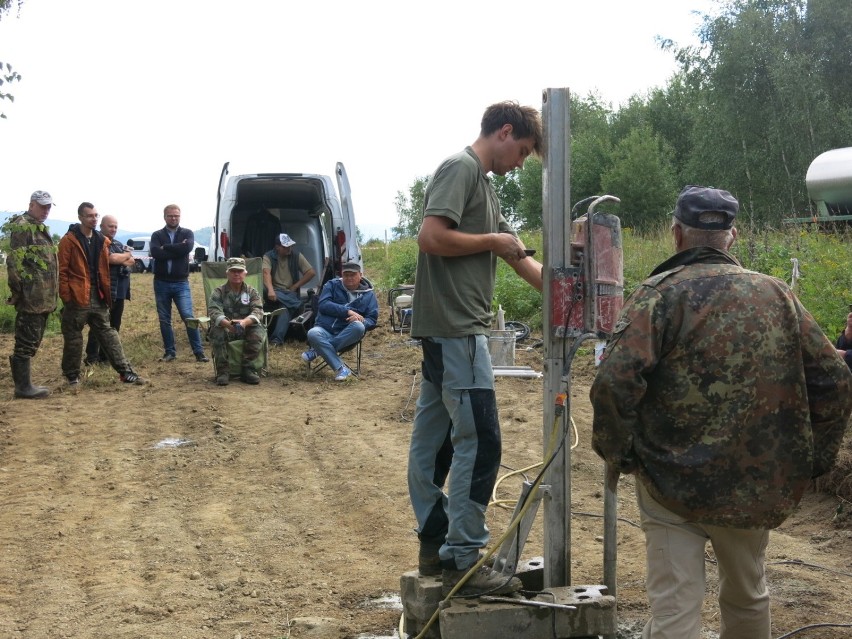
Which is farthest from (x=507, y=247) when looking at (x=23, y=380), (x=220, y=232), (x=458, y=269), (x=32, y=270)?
(x=220, y=232)

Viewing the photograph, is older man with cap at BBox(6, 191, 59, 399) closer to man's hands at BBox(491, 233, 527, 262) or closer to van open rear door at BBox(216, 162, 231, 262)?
van open rear door at BBox(216, 162, 231, 262)

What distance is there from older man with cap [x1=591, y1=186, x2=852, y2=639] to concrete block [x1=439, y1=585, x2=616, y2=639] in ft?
1.87

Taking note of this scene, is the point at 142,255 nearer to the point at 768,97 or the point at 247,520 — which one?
the point at 768,97

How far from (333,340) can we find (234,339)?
1.05 m

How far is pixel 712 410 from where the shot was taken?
286cm

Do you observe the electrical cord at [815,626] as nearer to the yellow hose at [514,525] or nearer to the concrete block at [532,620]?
the concrete block at [532,620]

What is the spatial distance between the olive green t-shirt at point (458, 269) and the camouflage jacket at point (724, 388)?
87 centimetres

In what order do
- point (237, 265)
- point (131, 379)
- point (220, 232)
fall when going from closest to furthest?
point (131, 379) < point (237, 265) < point (220, 232)

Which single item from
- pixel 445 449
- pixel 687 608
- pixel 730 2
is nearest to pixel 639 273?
pixel 445 449

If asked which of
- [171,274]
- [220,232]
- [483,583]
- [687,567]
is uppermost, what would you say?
[220,232]

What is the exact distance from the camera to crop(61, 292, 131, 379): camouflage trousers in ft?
31.9

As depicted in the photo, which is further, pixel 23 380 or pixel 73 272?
pixel 73 272

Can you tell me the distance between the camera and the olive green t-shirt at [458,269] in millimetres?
3641

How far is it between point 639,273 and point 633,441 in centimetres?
1123
